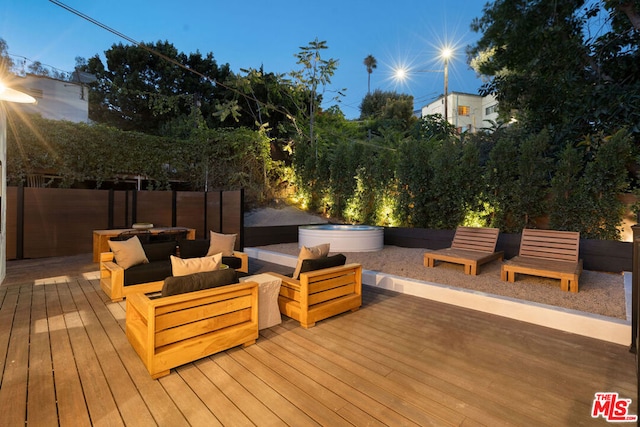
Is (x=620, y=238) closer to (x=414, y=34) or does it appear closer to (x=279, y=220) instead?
(x=279, y=220)

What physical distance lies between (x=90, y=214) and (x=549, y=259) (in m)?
10.7

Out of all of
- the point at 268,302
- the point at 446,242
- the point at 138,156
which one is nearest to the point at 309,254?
the point at 268,302

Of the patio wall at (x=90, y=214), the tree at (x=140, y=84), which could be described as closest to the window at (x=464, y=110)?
the tree at (x=140, y=84)

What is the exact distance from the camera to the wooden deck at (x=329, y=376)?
1992mm

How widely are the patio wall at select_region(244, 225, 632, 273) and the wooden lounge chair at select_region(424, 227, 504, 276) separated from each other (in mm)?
736

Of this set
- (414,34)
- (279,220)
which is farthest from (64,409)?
(414,34)

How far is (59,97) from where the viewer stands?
613 inches

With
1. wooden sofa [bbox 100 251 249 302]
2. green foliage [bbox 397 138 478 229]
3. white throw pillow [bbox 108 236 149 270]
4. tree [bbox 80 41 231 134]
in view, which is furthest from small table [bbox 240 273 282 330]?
tree [bbox 80 41 231 134]

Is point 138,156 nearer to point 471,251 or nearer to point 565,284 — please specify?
→ point 471,251

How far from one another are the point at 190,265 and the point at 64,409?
139 centimetres

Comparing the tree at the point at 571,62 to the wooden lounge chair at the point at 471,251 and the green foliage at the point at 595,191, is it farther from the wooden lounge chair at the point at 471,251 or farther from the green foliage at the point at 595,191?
the wooden lounge chair at the point at 471,251

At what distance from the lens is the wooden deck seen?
199 centimetres

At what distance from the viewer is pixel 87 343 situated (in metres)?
2.96

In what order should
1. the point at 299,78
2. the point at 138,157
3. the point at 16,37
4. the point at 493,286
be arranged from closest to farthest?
the point at 493,286
the point at 138,157
the point at 299,78
the point at 16,37
